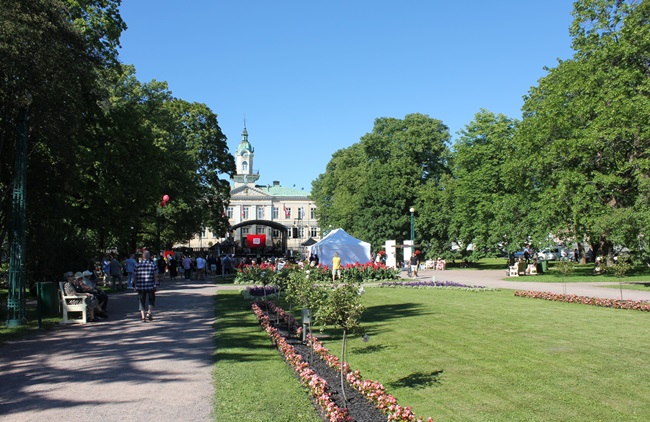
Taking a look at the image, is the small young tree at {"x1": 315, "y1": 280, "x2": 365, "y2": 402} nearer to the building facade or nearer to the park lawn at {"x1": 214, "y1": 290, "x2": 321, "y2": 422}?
the park lawn at {"x1": 214, "y1": 290, "x2": 321, "y2": 422}

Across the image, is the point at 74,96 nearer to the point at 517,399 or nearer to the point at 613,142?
the point at 517,399

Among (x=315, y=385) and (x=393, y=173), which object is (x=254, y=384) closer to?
(x=315, y=385)

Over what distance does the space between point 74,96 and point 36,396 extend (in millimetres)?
10676

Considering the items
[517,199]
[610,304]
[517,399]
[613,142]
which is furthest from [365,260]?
[517,399]

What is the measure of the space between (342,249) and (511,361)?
95.3 ft

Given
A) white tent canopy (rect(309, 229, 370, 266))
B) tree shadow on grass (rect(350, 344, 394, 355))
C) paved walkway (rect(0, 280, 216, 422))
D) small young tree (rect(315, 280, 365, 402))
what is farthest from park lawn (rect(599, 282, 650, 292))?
small young tree (rect(315, 280, 365, 402))

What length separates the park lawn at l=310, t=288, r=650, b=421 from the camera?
22.8ft

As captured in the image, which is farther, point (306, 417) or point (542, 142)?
point (542, 142)

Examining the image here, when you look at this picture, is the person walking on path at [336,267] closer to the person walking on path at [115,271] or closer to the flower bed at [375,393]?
the person walking on path at [115,271]

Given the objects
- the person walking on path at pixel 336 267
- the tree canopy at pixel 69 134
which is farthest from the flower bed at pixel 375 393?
the person walking on path at pixel 336 267

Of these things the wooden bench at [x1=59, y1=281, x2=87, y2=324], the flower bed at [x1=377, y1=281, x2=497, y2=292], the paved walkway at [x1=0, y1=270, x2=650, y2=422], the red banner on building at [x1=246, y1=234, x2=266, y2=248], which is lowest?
the paved walkway at [x1=0, y1=270, x2=650, y2=422]

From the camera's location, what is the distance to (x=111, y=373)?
28.6 feet

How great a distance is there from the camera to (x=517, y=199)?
122ft

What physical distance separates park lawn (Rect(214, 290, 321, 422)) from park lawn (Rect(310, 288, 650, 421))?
49.2 inches
